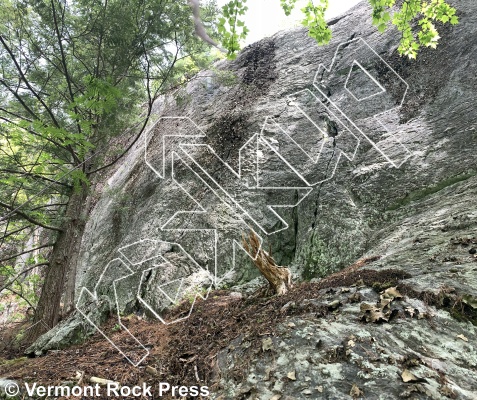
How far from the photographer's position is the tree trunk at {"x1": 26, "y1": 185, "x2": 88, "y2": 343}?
216 inches

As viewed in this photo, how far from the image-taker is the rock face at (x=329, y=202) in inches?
87.4

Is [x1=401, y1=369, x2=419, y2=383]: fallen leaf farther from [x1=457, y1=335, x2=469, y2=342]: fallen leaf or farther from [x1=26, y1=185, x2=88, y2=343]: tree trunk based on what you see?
[x1=26, y1=185, x2=88, y2=343]: tree trunk

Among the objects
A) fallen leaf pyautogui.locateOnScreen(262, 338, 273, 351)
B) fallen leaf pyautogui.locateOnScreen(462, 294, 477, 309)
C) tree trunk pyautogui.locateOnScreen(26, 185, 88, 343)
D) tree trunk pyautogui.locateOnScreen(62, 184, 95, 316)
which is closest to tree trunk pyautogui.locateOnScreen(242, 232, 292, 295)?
fallen leaf pyautogui.locateOnScreen(262, 338, 273, 351)

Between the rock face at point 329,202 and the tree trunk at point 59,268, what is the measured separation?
530mm

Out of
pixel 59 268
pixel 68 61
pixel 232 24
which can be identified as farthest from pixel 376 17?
pixel 59 268

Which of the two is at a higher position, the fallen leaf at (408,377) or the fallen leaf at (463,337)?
the fallen leaf at (408,377)

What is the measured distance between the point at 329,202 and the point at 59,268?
509 centimetres

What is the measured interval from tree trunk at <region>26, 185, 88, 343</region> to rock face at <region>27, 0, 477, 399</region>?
1.74 feet

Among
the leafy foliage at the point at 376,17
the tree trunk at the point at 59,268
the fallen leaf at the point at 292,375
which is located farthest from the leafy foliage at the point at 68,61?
the fallen leaf at the point at 292,375

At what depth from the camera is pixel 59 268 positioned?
5812 millimetres

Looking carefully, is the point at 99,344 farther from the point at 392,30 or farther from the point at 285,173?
the point at 392,30

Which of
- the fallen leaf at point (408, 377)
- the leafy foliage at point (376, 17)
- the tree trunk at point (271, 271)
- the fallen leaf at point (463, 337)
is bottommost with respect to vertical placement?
the fallen leaf at point (463, 337)

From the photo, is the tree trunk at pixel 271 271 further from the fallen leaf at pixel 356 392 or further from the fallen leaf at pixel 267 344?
the fallen leaf at pixel 356 392

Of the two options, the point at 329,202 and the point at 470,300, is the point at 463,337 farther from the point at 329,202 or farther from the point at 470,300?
the point at 329,202
